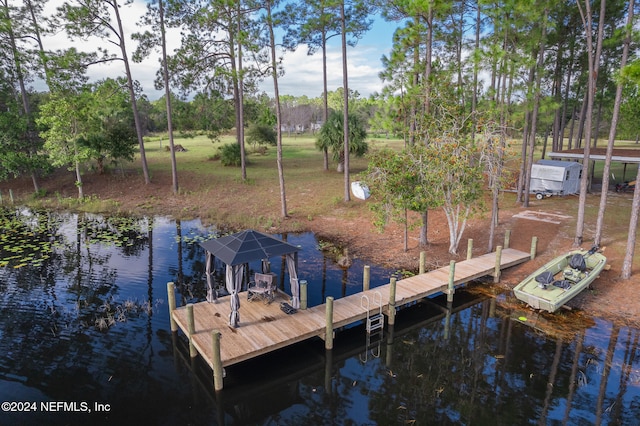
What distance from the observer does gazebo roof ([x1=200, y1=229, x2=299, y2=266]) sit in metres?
10.2

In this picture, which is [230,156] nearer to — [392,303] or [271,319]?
[271,319]

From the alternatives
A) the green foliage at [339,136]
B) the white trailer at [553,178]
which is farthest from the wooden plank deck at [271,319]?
the green foliage at [339,136]

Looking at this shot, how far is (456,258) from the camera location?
1731 cm

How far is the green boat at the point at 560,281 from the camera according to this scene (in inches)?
489

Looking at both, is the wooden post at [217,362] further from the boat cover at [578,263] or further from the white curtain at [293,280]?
the boat cover at [578,263]

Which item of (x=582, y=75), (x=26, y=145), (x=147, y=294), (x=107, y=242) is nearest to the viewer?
(x=147, y=294)

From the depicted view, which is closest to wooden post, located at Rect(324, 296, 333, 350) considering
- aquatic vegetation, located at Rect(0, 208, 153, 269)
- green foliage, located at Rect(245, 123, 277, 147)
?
aquatic vegetation, located at Rect(0, 208, 153, 269)

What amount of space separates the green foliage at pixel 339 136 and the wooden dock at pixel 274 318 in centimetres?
2248

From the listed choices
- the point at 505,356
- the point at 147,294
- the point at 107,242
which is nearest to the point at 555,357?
the point at 505,356

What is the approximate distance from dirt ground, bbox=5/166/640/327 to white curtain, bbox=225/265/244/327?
8.37 meters

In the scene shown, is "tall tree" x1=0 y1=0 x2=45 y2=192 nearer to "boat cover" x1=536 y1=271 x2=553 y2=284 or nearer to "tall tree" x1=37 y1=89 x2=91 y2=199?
"tall tree" x1=37 y1=89 x2=91 y2=199

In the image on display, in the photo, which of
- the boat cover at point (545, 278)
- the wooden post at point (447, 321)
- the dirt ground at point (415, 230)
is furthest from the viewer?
the dirt ground at point (415, 230)

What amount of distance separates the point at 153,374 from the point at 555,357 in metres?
11.2

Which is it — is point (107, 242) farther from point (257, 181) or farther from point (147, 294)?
point (257, 181)
